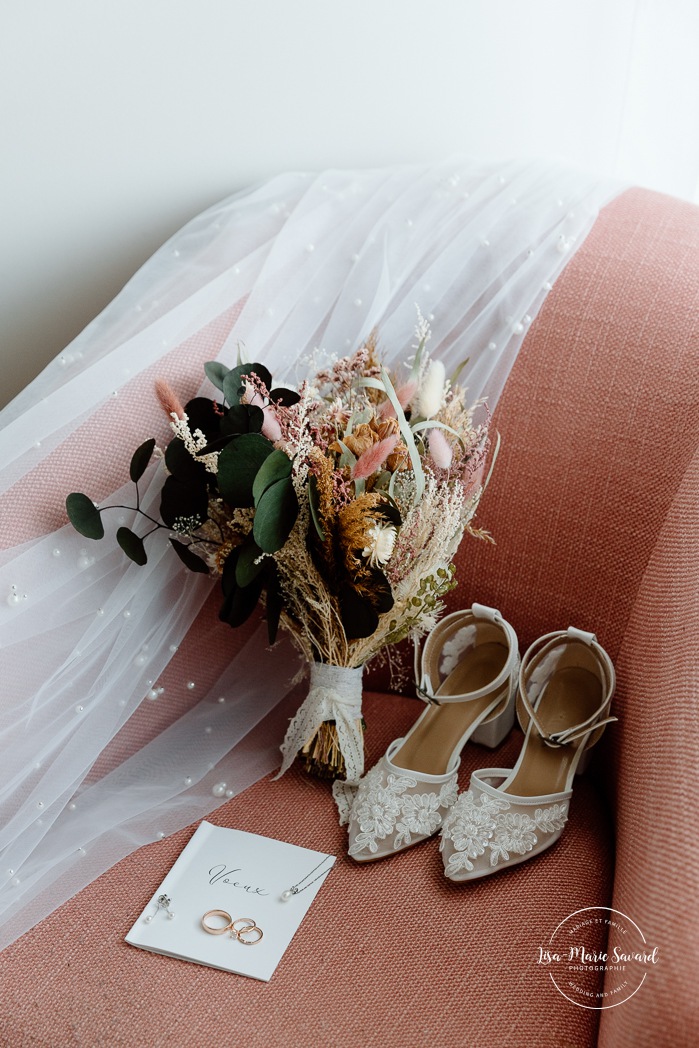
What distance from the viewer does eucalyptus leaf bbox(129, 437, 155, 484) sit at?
38.8 inches

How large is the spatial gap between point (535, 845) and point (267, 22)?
3.81 feet

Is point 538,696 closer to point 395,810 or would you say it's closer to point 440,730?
point 440,730

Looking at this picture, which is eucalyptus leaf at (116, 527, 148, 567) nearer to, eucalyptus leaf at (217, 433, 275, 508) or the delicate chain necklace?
eucalyptus leaf at (217, 433, 275, 508)

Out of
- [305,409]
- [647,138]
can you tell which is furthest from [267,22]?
[305,409]

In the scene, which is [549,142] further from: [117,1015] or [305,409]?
[117,1015]

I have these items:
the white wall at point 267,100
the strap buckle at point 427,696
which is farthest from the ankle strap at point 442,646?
the white wall at point 267,100

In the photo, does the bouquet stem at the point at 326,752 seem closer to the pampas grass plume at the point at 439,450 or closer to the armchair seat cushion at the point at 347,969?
the armchair seat cushion at the point at 347,969

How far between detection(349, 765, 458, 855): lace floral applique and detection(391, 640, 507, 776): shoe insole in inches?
2.1

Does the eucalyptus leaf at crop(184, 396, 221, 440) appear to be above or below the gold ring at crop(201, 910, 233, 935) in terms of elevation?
above

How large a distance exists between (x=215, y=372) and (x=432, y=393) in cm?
25

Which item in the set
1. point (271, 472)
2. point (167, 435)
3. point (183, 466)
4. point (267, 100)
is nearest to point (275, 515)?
point (271, 472)

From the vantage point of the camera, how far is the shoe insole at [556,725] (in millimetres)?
1014

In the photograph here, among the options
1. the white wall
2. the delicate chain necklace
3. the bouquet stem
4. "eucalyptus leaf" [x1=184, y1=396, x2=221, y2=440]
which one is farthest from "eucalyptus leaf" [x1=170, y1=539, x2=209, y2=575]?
the white wall

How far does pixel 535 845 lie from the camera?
94cm
